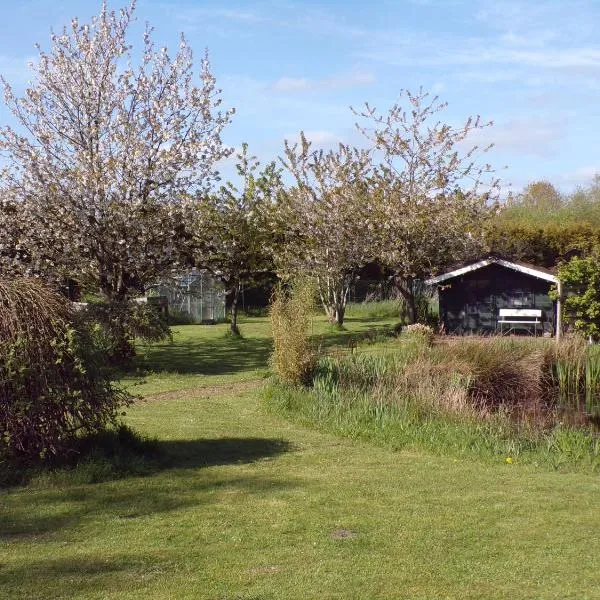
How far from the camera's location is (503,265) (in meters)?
27.2

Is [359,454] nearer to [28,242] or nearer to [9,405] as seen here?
[9,405]

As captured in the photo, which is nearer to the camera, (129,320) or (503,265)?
(129,320)

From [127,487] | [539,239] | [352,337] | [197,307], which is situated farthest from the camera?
[197,307]

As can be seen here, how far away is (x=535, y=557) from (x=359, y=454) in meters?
4.44

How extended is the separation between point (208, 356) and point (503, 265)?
9663 millimetres

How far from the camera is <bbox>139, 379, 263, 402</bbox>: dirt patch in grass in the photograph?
54.7 feet

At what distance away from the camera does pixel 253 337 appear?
29.5 m

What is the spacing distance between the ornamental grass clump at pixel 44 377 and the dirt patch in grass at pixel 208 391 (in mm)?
6517

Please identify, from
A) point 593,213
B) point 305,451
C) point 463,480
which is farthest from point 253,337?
point 593,213

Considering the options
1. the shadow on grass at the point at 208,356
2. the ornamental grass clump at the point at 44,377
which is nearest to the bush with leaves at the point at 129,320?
the shadow on grass at the point at 208,356

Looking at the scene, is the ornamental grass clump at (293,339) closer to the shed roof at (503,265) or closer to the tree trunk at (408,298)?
the shed roof at (503,265)

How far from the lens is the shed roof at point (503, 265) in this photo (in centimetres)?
2648

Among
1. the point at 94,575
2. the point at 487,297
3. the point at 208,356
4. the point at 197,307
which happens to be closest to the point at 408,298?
the point at 487,297

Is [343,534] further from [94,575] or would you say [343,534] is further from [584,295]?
[584,295]
